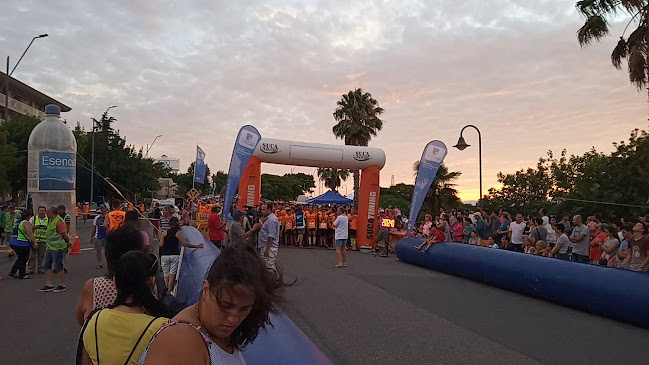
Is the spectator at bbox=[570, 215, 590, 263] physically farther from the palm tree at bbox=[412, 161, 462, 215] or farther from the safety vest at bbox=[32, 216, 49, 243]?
the palm tree at bbox=[412, 161, 462, 215]

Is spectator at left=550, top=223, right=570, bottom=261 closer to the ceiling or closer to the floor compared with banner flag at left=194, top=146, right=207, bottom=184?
closer to the floor

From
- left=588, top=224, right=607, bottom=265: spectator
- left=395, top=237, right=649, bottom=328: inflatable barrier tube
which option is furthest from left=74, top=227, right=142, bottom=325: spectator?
left=588, top=224, right=607, bottom=265: spectator

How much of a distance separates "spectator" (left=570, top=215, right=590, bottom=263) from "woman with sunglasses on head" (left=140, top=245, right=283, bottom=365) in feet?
37.9

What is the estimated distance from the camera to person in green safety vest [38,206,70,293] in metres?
9.70

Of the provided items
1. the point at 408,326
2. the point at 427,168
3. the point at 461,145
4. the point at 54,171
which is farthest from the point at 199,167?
the point at 408,326

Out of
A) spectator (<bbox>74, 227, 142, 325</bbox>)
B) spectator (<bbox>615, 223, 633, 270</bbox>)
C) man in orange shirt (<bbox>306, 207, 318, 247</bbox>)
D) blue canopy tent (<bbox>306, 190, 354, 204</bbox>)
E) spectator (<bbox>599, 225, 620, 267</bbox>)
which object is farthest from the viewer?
blue canopy tent (<bbox>306, 190, 354, 204</bbox>)

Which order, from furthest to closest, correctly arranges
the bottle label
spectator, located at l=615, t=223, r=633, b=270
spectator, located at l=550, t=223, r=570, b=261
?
the bottle label → spectator, located at l=550, t=223, r=570, b=261 → spectator, located at l=615, t=223, r=633, b=270

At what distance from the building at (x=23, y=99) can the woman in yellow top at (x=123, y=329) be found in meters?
52.0

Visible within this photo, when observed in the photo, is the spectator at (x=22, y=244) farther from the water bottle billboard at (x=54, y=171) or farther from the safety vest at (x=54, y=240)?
the water bottle billboard at (x=54, y=171)

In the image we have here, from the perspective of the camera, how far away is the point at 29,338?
21.8 feet

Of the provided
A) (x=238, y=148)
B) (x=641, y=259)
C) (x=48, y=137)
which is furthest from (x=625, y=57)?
(x=48, y=137)

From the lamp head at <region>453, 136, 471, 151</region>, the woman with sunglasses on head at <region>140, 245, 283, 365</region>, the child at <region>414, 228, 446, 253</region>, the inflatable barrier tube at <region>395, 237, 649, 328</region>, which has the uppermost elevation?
the lamp head at <region>453, 136, 471, 151</region>

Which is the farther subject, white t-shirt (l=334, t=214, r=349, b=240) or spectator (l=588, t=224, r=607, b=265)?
white t-shirt (l=334, t=214, r=349, b=240)

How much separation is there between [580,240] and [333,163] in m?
10.4
